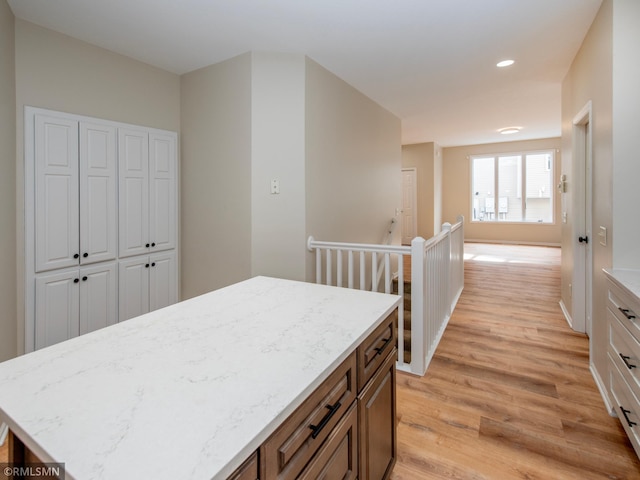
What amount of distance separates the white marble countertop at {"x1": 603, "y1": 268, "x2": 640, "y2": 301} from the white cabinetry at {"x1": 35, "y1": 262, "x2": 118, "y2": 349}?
3.49 metres

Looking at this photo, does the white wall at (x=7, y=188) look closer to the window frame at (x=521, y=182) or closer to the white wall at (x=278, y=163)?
the white wall at (x=278, y=163)

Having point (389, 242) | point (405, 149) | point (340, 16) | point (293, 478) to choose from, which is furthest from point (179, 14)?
point (405, 149)

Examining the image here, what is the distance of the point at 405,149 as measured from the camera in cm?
847

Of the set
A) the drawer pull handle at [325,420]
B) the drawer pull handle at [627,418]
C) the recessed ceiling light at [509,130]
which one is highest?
the recessed ceiling light at [509,130]

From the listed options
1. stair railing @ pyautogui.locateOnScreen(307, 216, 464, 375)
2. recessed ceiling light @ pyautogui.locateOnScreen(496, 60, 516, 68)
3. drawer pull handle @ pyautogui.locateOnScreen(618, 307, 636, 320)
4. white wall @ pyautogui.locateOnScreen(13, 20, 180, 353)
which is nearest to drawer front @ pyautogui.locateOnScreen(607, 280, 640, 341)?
drawer pull handle @ pyautogui.locateOnScreen(618, 307, 636, 320)

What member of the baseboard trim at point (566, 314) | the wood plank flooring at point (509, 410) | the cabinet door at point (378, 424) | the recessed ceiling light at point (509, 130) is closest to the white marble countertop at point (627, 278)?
the wood plank flooring at point (509, 410)

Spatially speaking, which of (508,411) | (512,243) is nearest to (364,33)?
(508,411)

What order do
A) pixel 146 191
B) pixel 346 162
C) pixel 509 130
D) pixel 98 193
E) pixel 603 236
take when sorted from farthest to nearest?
pixel 509 130
pixel 346 162
pixel 146 191
pixel 98 193
pixel 603 236

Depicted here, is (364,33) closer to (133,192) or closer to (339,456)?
(133,192)

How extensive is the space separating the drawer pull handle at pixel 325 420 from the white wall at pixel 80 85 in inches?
99.4

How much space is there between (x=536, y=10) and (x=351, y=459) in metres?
3.03

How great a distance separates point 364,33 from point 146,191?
2.32 metres

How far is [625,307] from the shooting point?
1.70 meters

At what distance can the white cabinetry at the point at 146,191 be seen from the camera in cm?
295
